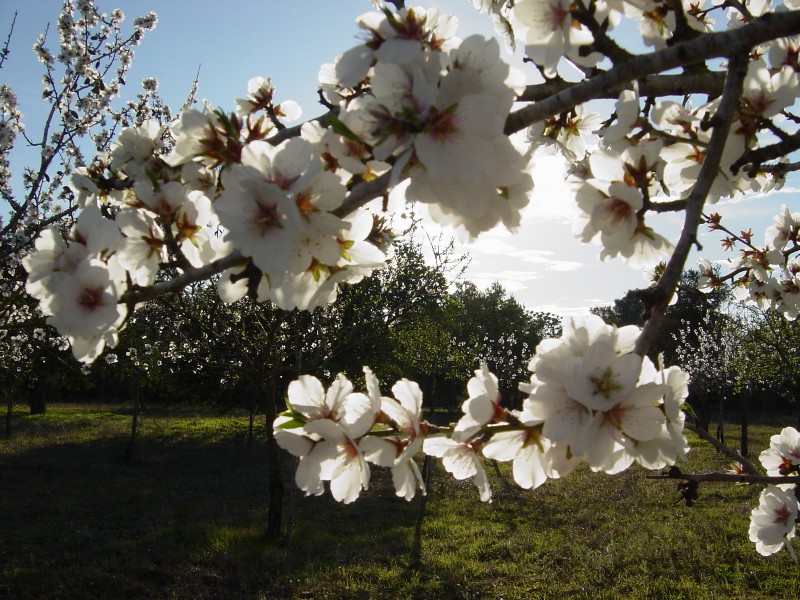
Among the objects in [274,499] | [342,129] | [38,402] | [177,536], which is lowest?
[177,536]

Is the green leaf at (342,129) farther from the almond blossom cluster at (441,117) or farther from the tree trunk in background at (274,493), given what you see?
the tree trunk in background at (274,493)

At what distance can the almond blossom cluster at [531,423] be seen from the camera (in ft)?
2.82

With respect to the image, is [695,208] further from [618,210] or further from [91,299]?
[91,299]

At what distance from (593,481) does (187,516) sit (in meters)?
Answer: 7.64

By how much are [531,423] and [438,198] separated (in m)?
0.39

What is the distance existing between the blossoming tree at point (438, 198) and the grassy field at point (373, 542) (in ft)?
8.77

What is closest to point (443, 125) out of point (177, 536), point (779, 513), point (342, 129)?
point (342, 129)

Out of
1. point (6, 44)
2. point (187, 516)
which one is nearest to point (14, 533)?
point (187, 516)

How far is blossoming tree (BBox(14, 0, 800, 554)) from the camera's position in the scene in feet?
2.64

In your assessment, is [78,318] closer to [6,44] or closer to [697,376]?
[6,44]

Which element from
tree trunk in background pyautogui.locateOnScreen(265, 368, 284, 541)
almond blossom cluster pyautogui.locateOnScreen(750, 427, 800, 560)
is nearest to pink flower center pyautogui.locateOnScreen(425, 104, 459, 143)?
almond blossom cluster pyautogui.locateOnScreen(750, 427, 800, 560)

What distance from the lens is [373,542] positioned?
25.3 ft

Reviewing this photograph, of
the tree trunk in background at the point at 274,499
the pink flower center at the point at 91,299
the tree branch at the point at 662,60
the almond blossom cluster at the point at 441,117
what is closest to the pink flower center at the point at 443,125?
the almond blossom cluster at the point at 441,117

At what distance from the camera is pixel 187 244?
3.62 feet
